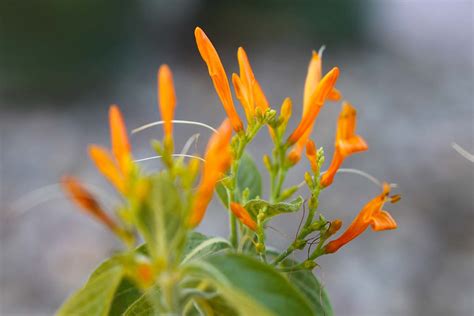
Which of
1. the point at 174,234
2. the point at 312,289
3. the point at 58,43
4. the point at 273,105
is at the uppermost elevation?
the point at 58,43

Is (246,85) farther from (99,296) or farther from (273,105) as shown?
(273,105)

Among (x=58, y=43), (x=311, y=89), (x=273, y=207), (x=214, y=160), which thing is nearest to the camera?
(x=214, y=160)

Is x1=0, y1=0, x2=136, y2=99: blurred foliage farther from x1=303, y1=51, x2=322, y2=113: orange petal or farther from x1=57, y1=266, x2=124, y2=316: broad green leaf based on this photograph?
x1=57, y1=266, x2=124, y2=316: broad green leaf

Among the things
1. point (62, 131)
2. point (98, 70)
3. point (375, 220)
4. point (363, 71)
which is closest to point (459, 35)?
point (363, 71)

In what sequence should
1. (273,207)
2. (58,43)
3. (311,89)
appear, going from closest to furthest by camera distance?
1. (273,207)
2. (311,89)
3. (58,43)

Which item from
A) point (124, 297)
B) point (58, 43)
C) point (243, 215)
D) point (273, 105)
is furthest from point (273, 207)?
point (58, 43)

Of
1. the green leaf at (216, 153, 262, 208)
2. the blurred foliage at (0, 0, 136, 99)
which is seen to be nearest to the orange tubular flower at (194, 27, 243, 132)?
the green leaf at (216, 153, 262, 208)
